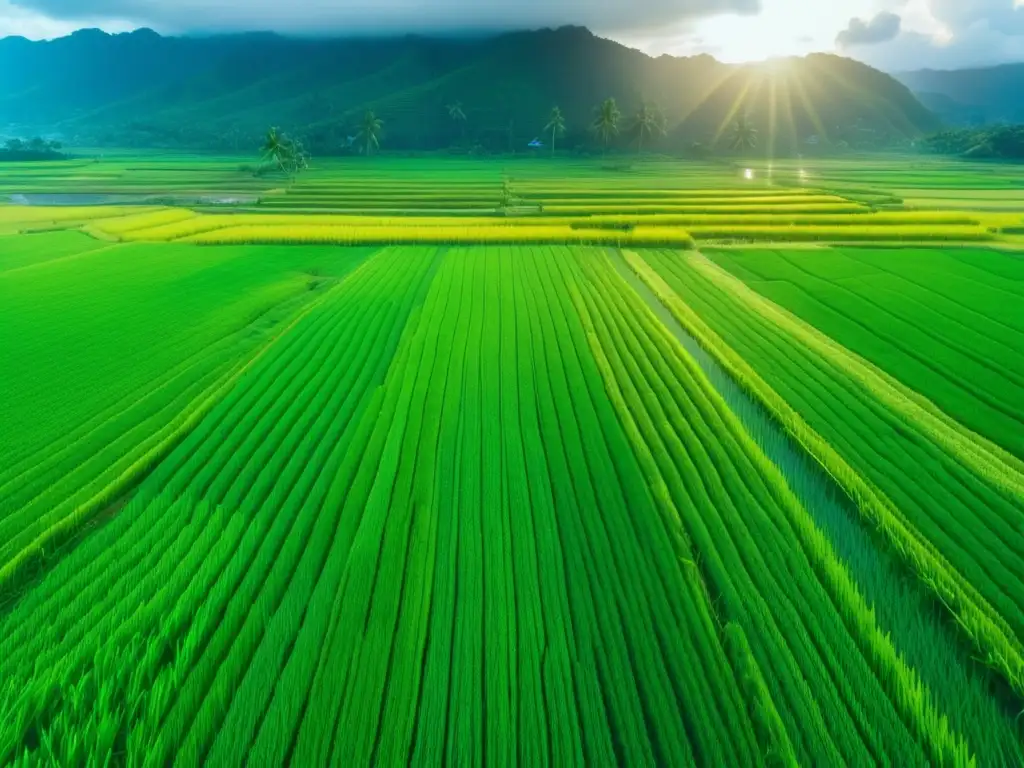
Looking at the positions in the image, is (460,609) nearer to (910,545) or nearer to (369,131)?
(910,545)

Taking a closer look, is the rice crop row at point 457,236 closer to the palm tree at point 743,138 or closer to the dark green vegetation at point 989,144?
the palm tree at point 743,138

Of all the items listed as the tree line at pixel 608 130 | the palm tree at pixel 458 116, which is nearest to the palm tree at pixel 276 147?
the tree line at pixel 608 130

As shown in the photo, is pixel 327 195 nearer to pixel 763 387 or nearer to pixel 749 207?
pixel 749 207

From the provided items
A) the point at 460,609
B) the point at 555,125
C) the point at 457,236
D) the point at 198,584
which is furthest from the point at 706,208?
the point at 555,125

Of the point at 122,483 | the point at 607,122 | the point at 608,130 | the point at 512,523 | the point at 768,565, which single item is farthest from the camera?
the point at 608,130

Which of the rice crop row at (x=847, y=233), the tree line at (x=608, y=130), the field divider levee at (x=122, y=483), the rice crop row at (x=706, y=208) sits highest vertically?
the tree line at (x=608, y=130)

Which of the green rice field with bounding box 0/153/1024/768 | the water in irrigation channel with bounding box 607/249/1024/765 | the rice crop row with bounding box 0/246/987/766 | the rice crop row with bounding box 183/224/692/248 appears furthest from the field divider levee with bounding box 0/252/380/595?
the rice crop row with bounding box 183/224/692/248
